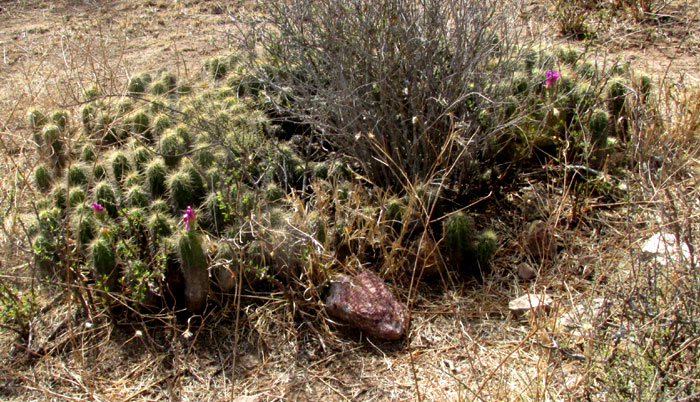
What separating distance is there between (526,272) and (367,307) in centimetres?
85

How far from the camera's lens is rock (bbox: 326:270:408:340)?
9.57 ft

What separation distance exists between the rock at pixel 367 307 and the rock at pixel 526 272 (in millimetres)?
661

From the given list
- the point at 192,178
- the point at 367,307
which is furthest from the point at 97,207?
the point at 367,307

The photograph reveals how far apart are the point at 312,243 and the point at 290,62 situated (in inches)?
51.0

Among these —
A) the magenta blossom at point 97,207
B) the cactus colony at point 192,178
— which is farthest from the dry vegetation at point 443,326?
the magenta blossom at point 97,207

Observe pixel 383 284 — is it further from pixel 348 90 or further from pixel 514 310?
pixel 348 90

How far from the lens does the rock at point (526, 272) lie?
3.22 m

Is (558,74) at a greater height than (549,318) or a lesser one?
greater

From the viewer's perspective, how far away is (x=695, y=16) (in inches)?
229

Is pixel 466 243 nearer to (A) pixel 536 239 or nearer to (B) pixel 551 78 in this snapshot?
(A) pixel 536 239

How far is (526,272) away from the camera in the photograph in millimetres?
3229

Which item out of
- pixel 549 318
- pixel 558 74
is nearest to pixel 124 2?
pixel 558 74

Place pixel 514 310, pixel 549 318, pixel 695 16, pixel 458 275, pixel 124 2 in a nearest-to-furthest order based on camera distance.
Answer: pixel 549 318
pixel 514 310
pixel 458 275
pixel 695 16
pixel 124 2

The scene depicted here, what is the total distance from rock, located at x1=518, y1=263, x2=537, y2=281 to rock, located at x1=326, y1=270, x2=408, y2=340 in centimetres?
66
